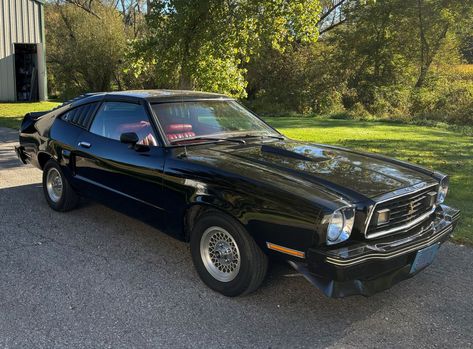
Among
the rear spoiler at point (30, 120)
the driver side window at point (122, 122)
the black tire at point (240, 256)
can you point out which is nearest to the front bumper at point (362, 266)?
the black tire at point (240, 256)

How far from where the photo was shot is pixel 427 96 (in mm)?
22875

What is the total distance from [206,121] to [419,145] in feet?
25.8

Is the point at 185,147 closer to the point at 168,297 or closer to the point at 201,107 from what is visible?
the point at 201,107

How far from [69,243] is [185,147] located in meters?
1.61

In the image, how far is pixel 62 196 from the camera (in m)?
5.39

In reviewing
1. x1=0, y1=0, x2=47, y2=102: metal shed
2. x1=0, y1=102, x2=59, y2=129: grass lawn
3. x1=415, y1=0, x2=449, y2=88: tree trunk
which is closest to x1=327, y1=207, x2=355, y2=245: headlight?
x1=0, y1=102, x2=59, y2=129: grass lawn

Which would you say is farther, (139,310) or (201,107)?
(201,107)

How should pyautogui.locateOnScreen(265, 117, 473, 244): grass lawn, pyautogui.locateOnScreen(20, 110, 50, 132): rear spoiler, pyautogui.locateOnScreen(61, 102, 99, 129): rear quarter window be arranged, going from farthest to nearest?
pyautogui.locateOnScreen(265, 117, 473, 244): grass lawn, pyautogui.locateOnScreen(20, 110, 50, 132): rear spoiler, pyautogui.locateOnScreen(61, 102, 99, 129): rear quarter window

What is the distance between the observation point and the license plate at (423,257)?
3275 millimetres

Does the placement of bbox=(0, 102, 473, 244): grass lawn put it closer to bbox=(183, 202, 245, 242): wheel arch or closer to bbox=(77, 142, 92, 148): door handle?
bbox=(183, 202, 245, 242): wheel arch

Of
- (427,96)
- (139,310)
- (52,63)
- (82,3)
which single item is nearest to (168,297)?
(139,310)

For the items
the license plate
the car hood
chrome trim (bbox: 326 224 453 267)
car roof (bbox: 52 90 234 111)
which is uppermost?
car roof (bbox: 52 90 234 111)

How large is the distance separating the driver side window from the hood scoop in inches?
39.9

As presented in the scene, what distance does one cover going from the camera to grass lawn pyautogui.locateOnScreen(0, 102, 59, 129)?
1400cm
